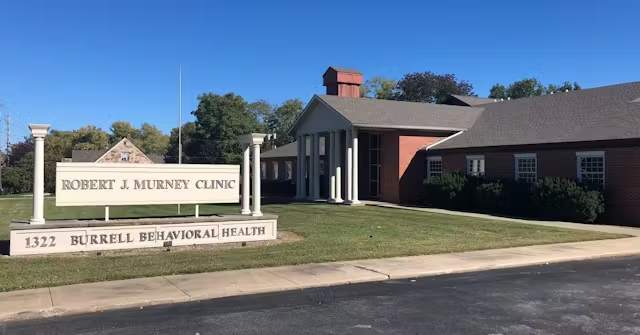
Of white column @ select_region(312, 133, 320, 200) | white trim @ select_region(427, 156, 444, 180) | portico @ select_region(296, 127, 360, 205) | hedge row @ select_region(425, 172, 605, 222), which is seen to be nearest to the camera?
hedge row @ select_region(425, 172, 605, 222)

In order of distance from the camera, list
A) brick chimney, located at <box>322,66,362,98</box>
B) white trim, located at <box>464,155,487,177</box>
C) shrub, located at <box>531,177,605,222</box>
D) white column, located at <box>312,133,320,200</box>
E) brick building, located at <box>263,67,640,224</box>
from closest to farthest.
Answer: shrub, located at <box>531,177,605,222</box> < brick building, located at <box>263,67,640,224</box> < white trim, located at <box>464,155,487,177</box> < white column, located at <box>312,133,320,200</box> < brick chimney, located at <box>322,66,362,98</box>

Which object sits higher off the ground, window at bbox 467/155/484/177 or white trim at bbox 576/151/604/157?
white trim at bbox 576/151/604/157

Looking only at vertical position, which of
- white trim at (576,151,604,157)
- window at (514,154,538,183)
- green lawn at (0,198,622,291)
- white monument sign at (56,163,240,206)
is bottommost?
green lawn at (0,198,622,291)

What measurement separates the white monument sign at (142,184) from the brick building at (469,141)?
14883 mm

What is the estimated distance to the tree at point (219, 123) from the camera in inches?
3487

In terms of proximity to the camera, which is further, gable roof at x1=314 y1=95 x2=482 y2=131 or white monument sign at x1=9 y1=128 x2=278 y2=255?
gable roof at x1=314 y1=95 x2=482 y2=131

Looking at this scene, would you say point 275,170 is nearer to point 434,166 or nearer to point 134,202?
point 434,166

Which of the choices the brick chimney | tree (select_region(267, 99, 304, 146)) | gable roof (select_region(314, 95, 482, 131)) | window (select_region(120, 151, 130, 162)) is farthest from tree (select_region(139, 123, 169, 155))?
gable roof (select_region(314, 95, 482, 131))

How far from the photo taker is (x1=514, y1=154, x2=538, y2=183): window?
83.0ft

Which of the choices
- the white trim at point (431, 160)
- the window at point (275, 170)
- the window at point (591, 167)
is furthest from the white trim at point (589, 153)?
the window at point (275, 170)

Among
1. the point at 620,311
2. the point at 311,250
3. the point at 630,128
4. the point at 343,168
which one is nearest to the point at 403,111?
the point at 343,168

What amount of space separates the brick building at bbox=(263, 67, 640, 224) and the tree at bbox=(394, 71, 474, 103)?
38176 millimetres

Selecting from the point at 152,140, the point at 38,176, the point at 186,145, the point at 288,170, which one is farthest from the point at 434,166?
the point at 152,140

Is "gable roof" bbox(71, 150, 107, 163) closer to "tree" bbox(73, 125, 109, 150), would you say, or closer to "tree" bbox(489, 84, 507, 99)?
"tree" bbox(73, 125, 109, 150)
